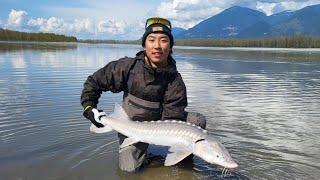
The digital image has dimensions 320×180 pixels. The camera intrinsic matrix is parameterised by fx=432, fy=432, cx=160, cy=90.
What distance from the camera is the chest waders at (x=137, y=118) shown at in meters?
5.83

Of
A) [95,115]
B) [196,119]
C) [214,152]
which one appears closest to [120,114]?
[95,115]

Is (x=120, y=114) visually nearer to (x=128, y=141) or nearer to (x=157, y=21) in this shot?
(x=128, y=141)

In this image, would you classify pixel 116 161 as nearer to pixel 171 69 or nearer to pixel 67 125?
pixel 171 69

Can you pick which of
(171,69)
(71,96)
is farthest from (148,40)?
(71,96)

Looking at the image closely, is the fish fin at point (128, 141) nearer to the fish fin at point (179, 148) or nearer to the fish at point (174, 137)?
the fish at point (174, 137)

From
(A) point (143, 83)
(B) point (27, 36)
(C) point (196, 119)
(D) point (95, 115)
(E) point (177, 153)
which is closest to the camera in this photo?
(E) point (177, 153)

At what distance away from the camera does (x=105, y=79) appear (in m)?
5.90

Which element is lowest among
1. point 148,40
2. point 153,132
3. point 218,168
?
point 218,168

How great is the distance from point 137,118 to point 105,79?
0.69m

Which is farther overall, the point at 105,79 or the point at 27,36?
the point at 27,36

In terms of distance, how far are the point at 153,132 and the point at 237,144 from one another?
8.27 feet

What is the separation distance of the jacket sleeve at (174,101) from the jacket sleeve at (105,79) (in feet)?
2.08

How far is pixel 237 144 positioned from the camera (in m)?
7.35

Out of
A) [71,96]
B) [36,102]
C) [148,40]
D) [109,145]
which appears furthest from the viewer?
[71,96]
